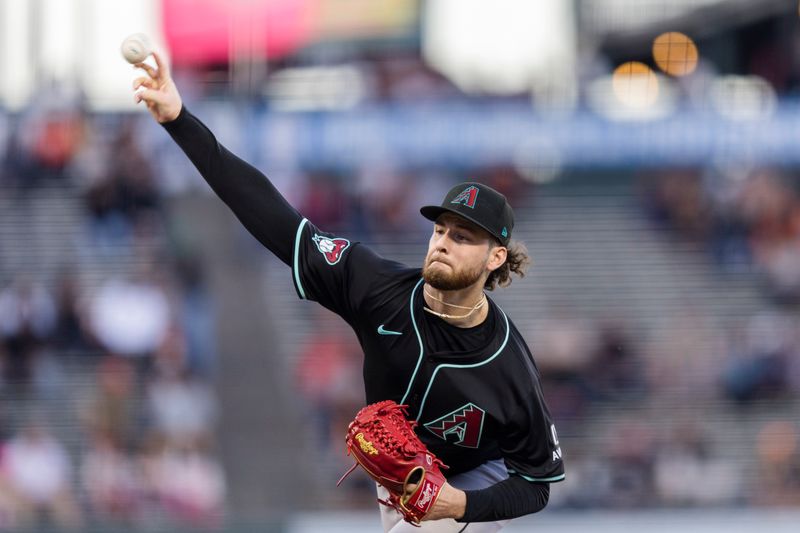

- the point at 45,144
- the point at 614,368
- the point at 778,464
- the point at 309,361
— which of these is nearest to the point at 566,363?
the point at 614,368

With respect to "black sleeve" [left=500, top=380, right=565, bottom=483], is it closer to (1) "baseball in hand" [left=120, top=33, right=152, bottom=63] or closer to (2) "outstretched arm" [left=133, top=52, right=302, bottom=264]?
(2) "outstretched arm" [left=133, top=52, right=302, bottom=264]

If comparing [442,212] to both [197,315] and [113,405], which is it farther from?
[197,315]

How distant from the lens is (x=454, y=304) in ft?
15.4

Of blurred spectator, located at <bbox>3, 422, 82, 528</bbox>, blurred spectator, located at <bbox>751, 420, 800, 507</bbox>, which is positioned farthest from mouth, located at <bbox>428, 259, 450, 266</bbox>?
blurred spectator, located at <bbox>751, 420, 800, 507</bbox>

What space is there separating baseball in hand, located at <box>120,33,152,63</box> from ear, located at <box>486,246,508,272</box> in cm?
143

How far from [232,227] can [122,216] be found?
1.42 metres

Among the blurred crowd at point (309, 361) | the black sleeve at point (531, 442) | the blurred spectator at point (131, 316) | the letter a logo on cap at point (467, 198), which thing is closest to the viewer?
the letter a logo on cap at point (467, 198)

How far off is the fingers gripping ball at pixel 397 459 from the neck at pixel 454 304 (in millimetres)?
422

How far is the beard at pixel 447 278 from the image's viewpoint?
4520 millimetres

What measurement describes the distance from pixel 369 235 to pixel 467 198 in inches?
391

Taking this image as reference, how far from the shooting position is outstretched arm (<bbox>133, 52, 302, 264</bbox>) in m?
4.50

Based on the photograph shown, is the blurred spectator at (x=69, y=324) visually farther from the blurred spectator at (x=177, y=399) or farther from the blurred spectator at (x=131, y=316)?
the blurred spectator at (x=177, y=399)

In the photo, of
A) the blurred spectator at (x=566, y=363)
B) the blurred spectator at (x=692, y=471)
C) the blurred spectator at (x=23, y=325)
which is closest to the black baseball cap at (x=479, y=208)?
the blurred spectator at (x=692, y=471)

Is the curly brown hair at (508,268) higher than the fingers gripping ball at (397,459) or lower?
higher
